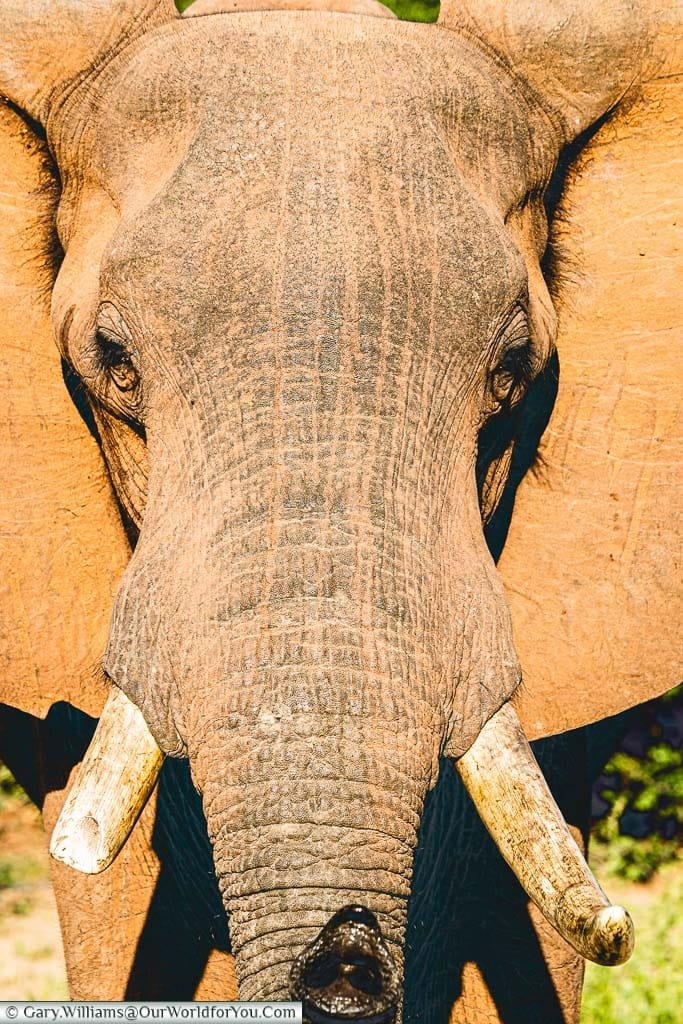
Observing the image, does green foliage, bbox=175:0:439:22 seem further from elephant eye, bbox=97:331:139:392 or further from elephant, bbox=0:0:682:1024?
elephant eye, bbox=97:331:139:392

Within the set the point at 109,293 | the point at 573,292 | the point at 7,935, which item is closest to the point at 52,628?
the point at 109,293

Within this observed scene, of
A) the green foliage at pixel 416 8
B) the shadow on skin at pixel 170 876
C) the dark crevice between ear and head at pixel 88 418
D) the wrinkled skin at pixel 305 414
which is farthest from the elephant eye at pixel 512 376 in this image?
the green foliage at pixel 416 8

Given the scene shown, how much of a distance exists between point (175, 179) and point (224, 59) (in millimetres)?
231

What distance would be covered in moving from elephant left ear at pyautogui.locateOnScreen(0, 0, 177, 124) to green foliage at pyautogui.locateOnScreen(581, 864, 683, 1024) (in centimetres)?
241

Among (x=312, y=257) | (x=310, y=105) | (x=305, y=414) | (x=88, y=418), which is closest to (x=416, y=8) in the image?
(x=88, y=418)

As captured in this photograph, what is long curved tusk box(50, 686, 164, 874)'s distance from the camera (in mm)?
2178

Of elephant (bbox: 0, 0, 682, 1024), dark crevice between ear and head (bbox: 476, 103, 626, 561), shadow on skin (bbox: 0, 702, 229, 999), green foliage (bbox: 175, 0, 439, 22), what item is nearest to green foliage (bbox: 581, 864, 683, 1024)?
elephant (bbox: 0, 0, 682, 1024)

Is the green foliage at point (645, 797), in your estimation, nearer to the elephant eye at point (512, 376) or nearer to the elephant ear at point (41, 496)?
the elephant ear at point (41, 496)

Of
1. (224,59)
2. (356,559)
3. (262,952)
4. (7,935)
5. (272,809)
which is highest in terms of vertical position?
(224,59)

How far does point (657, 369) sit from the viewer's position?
2838 mm

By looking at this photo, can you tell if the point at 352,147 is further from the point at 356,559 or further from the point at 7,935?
the point at 7,935

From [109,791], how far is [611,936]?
2.13 ft

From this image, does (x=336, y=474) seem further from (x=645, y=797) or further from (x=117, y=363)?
(x=645, y=797)

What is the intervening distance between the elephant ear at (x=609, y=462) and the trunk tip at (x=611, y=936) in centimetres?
77
